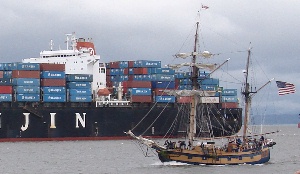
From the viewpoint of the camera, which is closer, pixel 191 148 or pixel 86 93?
pixel 191 148

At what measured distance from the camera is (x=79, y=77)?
10162cm

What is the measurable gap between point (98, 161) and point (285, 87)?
55.5 ft

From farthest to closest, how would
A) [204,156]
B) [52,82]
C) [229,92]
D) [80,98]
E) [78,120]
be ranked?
[229,92], [78,120], [80,98], [52,82], [204,156]

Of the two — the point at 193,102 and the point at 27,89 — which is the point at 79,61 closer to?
the point at 27,89

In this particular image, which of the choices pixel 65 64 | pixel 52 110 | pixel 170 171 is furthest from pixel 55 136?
pixel 170 171

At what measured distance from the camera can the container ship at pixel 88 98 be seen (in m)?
98.1

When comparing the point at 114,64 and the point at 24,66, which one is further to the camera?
the point at 114,64

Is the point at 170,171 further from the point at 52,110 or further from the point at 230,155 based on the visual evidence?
the point at 52,110

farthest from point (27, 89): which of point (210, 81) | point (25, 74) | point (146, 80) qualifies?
point (210, 81)

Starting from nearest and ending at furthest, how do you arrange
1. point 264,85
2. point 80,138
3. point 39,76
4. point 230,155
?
point 230,155 < point 264,85 < point 39,76 < point 80,138

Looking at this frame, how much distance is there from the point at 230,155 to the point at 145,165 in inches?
291

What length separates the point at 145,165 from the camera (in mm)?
66062

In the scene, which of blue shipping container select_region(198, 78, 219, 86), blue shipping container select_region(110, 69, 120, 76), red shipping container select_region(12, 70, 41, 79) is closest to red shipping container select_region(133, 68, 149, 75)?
blue shipping container select_region(110, 69, 120, 76)

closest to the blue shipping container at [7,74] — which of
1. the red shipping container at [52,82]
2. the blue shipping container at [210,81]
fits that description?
the red shipping container at [52,82]
